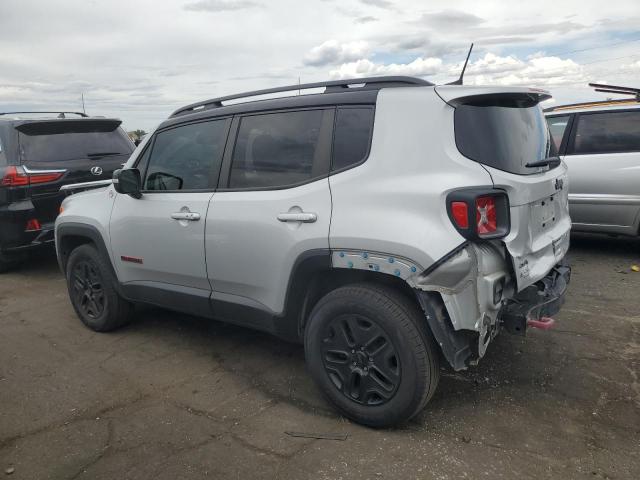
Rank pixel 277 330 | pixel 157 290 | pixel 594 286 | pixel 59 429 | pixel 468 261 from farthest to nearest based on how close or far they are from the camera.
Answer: pixel 594 286 < pixel 157 290 < pixel 277 330 < pixel 59 429 < pixel 468 261

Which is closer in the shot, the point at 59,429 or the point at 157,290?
the point at 59,429

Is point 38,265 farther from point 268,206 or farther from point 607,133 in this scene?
point 607,133

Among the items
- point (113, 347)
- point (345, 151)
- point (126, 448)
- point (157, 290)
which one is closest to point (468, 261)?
point (345, 151)

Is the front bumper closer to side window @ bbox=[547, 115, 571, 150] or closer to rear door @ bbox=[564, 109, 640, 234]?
rear door @ bbox=[564, 109, 640, 234]

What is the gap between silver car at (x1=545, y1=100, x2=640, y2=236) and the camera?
19.1ft

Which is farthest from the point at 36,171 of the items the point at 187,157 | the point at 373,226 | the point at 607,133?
the point at 607,133

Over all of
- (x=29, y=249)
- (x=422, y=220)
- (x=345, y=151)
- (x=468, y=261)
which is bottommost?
(x=29, y=249)

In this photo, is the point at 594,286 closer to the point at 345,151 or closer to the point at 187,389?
the point at 345,151

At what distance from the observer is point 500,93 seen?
2.79 m

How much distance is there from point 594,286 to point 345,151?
3446 millimetres

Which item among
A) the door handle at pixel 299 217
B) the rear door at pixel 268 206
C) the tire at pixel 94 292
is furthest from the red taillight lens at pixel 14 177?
the door handle at pixel 299 217

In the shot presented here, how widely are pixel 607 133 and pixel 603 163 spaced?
1.18 ft

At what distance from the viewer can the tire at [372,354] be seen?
8.61ft

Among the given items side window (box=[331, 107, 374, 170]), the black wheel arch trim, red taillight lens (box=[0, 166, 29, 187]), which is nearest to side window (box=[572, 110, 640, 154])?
side window (box=[331, 107, 374, 170])
